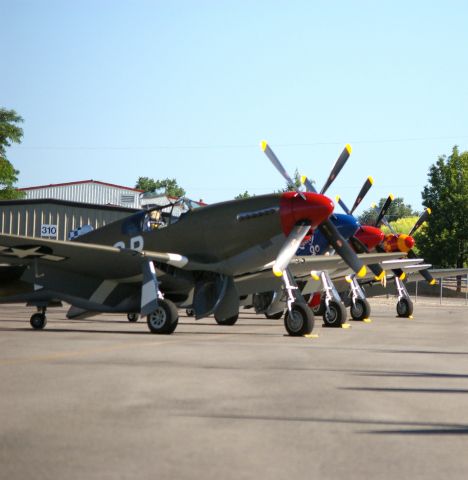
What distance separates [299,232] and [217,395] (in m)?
8.72

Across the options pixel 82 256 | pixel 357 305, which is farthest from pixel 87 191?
pixel 82 256

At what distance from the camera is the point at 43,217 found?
46594 mm

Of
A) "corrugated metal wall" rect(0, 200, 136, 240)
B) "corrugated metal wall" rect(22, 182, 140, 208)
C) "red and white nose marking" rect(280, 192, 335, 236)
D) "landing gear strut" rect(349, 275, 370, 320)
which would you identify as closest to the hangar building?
"corrugated metal wall" rect(22, 182, 140, 208)

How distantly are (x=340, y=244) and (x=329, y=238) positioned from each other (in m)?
0.33

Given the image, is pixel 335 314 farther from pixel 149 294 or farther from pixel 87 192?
pixel 87 192

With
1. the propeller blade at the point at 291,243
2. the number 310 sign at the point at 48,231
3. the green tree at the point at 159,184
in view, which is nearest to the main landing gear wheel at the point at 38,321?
the propeller blade at the point at 291,243

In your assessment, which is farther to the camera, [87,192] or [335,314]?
[87,192]

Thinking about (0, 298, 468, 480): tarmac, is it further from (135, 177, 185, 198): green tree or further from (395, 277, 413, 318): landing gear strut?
(135, 177, 185, 198): green tree

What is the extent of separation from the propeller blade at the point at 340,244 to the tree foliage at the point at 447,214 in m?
50.8

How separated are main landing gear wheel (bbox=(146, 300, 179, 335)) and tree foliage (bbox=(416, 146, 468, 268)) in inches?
2113

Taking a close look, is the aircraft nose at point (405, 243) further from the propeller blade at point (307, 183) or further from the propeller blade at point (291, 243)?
the propeller blade at point (291, 243)

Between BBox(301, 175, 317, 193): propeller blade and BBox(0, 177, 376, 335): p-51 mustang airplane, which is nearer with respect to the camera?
BBox(0, 177, 376, 335): p-51 mustang airplane

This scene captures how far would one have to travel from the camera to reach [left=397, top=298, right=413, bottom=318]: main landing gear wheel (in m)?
30.0

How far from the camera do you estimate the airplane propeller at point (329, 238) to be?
16047 mm
